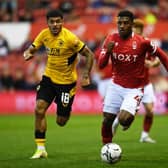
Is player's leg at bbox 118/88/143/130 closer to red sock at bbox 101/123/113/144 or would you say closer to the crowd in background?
red sock at bbox 101/123/113/144

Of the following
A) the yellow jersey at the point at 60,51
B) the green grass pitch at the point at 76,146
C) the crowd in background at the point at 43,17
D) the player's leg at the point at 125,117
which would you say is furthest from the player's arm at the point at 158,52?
the crowd in background at the point at 43,17

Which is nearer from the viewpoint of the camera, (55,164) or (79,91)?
(55,164)

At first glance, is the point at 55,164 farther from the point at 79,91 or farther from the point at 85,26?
the point at 85,26

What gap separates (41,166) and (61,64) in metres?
2.40

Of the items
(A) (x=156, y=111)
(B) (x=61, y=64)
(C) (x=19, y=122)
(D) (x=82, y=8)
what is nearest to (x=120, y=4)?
(D) (x=82, y=8)

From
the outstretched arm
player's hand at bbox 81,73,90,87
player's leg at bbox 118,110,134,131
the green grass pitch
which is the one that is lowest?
the green grass pitch

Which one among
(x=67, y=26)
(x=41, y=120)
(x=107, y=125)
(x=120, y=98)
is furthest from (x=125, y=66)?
(x=67, y=26)

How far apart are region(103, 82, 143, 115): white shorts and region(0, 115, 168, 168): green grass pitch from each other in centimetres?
87

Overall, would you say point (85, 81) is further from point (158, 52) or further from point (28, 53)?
point (158, 52)

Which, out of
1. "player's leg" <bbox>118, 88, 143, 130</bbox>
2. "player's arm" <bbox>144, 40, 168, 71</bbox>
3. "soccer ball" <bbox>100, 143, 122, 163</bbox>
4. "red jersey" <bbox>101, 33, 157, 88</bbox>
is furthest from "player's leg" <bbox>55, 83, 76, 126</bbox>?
"soccer ball" <bbox>100, 143, 122, 163</bbox>

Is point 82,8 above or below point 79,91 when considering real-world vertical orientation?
above

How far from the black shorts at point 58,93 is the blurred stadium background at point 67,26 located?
12.4 m

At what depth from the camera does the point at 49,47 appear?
11.8 meters

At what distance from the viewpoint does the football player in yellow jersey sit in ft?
37.5
